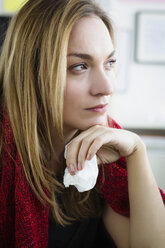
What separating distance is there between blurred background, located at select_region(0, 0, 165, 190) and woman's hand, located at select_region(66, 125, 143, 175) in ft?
3.67

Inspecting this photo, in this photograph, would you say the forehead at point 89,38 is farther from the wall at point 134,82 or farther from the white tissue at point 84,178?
the wall at point 134,82

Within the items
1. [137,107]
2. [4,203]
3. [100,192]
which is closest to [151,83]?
[137,107]

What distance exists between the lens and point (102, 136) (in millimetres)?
754

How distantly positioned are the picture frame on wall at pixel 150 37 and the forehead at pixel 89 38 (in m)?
1.36

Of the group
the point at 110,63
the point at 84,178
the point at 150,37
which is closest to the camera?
the point at 84,178

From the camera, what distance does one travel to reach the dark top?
0.90m

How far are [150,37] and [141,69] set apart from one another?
269 mm

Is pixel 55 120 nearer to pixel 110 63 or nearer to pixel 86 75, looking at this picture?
pixel 86 75

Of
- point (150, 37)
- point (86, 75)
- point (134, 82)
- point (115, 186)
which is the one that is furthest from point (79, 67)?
point (150, 37)

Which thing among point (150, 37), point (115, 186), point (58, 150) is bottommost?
point (115, 186)

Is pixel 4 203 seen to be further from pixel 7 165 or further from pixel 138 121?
pixel 138 121

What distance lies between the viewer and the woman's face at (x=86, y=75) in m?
0.73

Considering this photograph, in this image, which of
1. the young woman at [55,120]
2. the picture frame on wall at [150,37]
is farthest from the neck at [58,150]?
the picture frame on wall at [150,37]

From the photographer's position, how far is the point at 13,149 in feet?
2.59
